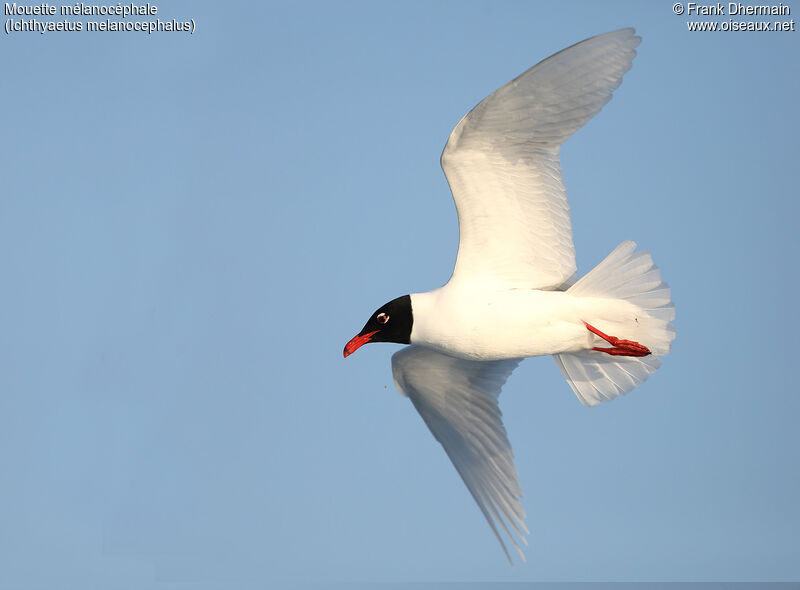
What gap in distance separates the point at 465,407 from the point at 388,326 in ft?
3.06

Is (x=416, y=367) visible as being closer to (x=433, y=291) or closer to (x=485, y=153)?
(x=433, y=291)

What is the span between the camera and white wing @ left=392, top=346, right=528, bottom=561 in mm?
6410

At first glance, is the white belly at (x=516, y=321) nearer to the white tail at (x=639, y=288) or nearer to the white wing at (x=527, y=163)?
the white tail at (x=639, y=288)

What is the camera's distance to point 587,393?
6105 mm

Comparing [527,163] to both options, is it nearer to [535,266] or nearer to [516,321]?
[535,266]

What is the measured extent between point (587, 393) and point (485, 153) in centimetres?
146

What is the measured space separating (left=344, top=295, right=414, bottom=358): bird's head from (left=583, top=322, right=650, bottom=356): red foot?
2.98 feet

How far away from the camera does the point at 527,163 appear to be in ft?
18.4

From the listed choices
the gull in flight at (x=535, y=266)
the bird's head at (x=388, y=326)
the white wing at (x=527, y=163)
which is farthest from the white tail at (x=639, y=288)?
the bird's head at (x=388, y=326)

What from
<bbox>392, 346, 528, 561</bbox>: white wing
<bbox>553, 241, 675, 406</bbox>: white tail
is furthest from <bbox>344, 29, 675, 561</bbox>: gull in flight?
<bbox>392, 346, 528, 561</bbox>: white wing

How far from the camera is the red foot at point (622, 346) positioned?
569 cm

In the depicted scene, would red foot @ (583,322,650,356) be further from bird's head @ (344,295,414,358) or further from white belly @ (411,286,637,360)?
bird's head @ (344,295,414,358)

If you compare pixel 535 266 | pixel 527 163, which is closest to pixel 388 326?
pixel 535 266

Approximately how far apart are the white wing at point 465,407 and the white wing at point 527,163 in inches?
33.4
